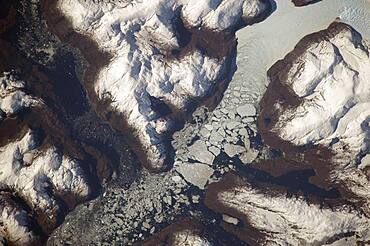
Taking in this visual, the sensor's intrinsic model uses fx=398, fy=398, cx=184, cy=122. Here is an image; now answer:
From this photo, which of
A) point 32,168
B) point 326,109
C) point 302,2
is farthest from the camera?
point 302,2

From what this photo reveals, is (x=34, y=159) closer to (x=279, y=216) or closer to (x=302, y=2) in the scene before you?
(x=279, y=216)

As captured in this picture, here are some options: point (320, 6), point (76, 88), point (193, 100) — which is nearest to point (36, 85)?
point (76, 88)

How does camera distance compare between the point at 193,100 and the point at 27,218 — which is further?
the point at 193,100

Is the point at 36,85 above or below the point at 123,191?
above

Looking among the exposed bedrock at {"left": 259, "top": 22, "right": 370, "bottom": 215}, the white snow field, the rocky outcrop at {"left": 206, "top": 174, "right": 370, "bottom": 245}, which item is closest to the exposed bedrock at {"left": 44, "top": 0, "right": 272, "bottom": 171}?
the white snow field

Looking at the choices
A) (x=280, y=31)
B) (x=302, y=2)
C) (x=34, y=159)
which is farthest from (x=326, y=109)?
(x=34, y=159)

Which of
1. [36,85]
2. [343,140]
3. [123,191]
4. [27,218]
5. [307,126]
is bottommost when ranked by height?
[343,140]

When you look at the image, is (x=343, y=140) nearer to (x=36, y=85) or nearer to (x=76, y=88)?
(x=76, y=88)
